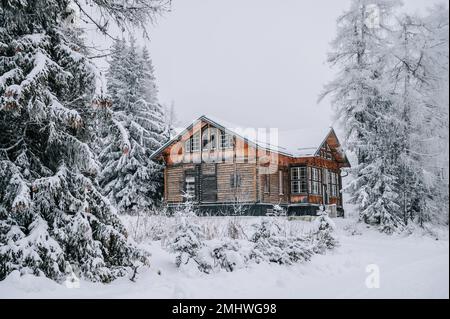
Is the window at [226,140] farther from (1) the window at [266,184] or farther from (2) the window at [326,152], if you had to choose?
(2) the window at [326,152]

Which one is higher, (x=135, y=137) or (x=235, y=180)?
(x=135, y=137)

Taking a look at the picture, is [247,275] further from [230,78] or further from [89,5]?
[89,5]

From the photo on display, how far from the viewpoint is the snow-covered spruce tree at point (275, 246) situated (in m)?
6.85

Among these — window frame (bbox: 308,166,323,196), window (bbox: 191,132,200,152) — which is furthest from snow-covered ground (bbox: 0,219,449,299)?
window (bbox: 191,132,200,152)

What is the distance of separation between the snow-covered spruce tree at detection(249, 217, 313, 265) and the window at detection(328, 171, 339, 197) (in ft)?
65.5

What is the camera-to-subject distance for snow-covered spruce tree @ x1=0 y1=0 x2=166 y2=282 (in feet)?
15.9

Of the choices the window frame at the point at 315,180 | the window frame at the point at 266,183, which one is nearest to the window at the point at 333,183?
the window frame at the point at 315,180

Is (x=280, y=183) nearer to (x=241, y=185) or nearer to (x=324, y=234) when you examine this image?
(x=241, y=185)

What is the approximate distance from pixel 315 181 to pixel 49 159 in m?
21.3

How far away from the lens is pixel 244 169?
23.5 metres

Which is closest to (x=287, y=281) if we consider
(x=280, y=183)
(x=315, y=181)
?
(x=280, y=183)

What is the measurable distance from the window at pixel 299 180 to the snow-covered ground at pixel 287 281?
16803 mm

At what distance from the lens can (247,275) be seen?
19.5 ft

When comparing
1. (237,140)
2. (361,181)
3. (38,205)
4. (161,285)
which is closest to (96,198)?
(38,205)
